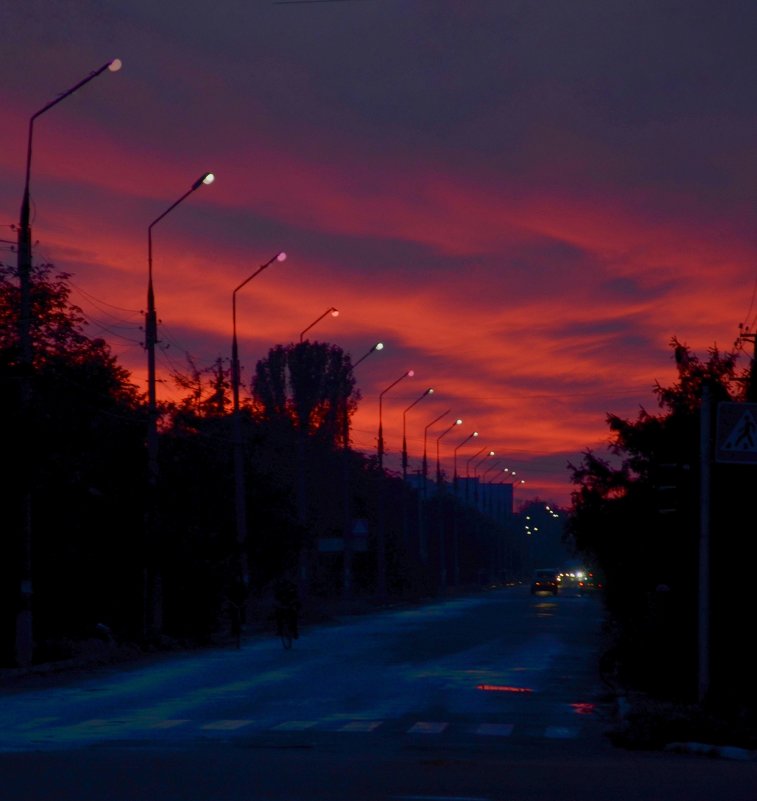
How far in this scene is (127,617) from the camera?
1620 inches

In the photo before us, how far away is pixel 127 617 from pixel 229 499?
393 inches

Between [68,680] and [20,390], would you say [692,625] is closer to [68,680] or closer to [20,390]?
[68,680]

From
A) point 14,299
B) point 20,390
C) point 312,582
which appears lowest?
point 312,582

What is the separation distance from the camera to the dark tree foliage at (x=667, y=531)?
23516mm

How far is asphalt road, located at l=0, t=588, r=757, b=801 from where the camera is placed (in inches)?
519

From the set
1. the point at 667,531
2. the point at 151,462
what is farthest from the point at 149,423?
the point at 667,531

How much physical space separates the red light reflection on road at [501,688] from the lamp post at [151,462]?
1358 cm

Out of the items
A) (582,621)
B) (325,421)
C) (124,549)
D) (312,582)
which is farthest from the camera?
(325,421)

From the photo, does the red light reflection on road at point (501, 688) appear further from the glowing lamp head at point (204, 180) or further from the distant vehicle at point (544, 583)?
the distant vehicle at point (544, 583)

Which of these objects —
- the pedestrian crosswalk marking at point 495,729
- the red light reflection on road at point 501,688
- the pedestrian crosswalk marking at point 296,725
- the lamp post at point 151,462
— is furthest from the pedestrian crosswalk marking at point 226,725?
the lamp post at point 151,462

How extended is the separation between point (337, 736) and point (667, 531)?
12322mm

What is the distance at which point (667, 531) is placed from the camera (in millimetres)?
29125

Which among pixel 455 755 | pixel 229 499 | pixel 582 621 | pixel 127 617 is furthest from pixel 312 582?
pixel 455 755

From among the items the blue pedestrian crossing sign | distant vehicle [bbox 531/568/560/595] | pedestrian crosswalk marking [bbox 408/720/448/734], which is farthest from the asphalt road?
distant vehicle [bbox 531/568/560/595]
